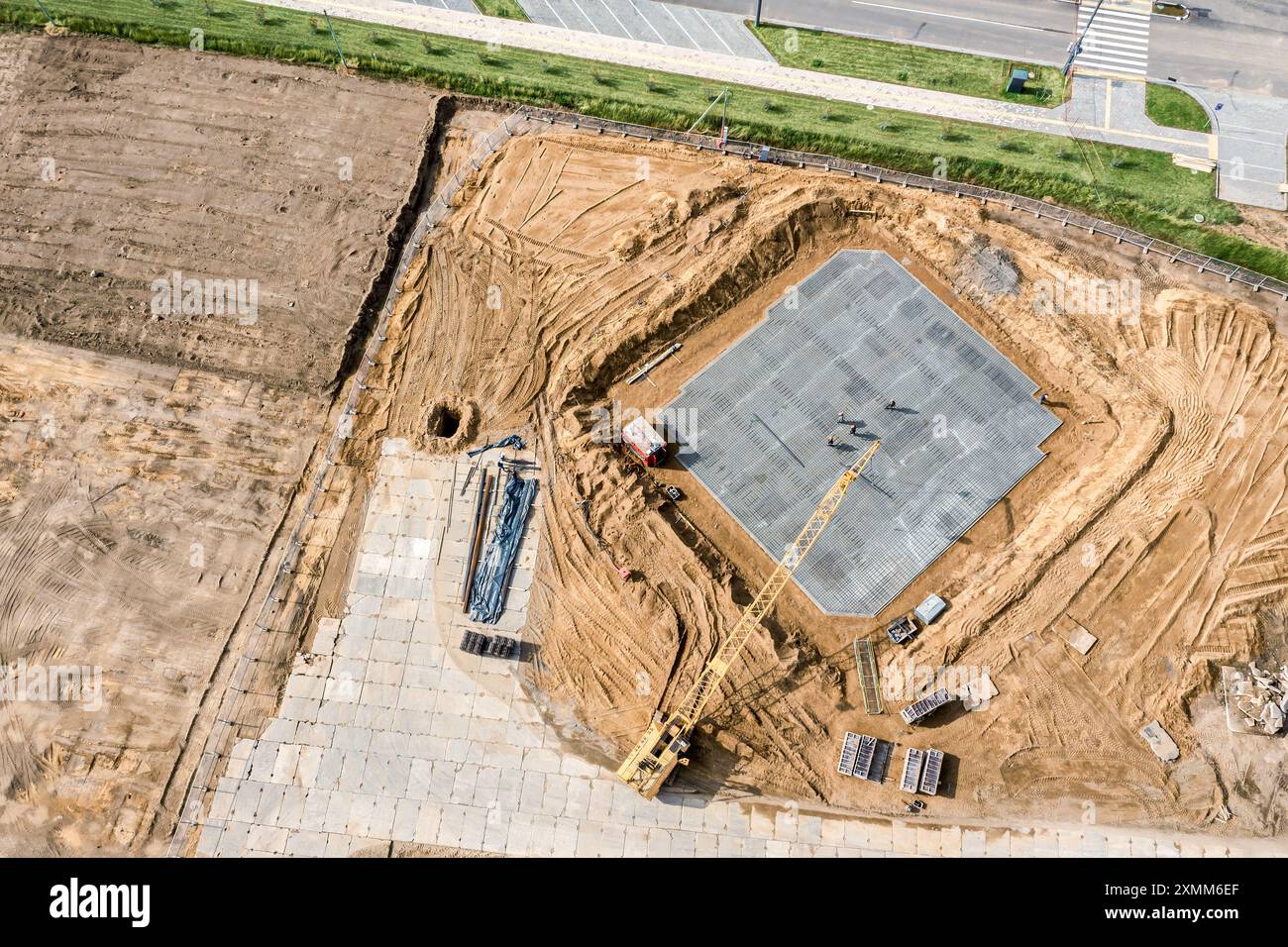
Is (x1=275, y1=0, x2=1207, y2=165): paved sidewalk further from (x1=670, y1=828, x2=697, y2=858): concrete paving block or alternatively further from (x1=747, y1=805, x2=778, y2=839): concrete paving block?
(x1=670, y1=828, x2=697, y2=858): concrete paving block

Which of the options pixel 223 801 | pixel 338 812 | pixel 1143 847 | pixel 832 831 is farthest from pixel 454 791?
pixel 1143 847

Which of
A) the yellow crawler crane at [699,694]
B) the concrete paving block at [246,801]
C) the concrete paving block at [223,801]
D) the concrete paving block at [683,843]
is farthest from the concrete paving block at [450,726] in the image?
the concrete paving block at [683,843]

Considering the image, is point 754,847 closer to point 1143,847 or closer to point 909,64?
point 1143,847

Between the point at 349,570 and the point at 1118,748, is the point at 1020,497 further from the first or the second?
the point at 349,570

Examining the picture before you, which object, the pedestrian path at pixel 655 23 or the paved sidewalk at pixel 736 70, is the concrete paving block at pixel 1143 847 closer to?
the paved sidewalk at pixel 736 70

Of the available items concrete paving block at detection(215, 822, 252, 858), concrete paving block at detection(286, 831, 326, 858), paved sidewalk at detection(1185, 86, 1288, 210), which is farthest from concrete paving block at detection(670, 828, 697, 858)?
paved sidewalk at detection(1185, 86, 1288, 210)
